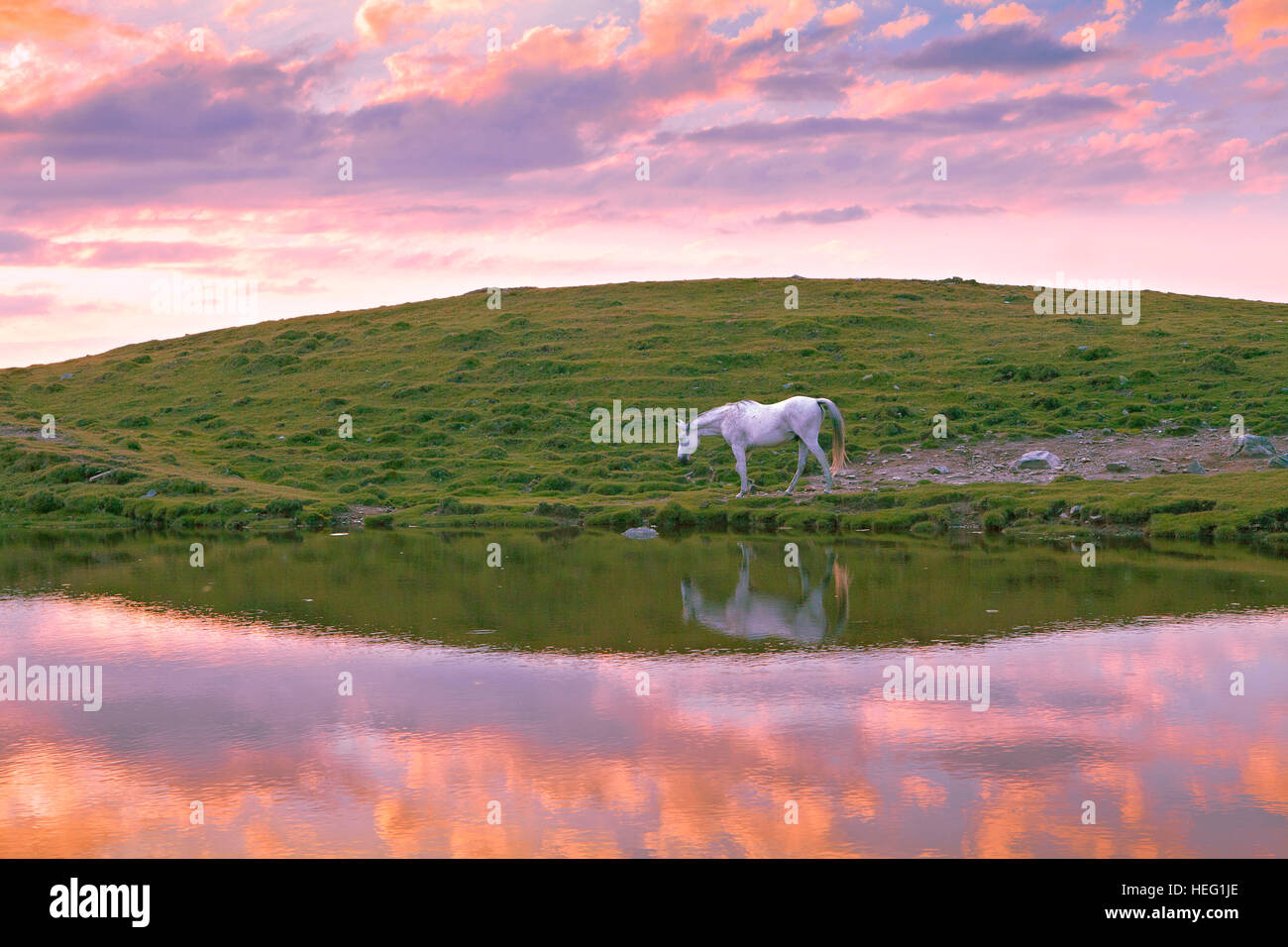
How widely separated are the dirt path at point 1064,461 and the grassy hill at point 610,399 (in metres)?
1.74

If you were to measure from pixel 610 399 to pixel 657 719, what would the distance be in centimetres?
4352

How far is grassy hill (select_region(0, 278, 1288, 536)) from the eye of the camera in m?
32.7

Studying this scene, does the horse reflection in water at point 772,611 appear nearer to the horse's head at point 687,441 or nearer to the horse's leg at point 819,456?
the horse's leg at point 819,456

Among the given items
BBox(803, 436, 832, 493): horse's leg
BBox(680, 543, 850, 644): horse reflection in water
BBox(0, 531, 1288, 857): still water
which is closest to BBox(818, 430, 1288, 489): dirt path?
BBox(803, 436, 832, 493): horse's leg

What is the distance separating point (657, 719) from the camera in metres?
10.1

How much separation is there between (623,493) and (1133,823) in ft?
99.9

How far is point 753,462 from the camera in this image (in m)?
40.2

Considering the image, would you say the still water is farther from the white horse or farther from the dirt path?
the dirt path

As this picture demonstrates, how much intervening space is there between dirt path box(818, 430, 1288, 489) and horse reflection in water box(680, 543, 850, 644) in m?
17.1

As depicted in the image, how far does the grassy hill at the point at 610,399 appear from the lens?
107 feet

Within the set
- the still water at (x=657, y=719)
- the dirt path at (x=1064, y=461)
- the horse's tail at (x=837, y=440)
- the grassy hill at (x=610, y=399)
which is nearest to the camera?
the still water at (x=657, y=719)

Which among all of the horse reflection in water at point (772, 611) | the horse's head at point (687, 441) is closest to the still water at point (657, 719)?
the horse reflection in water at point (772, 611)
